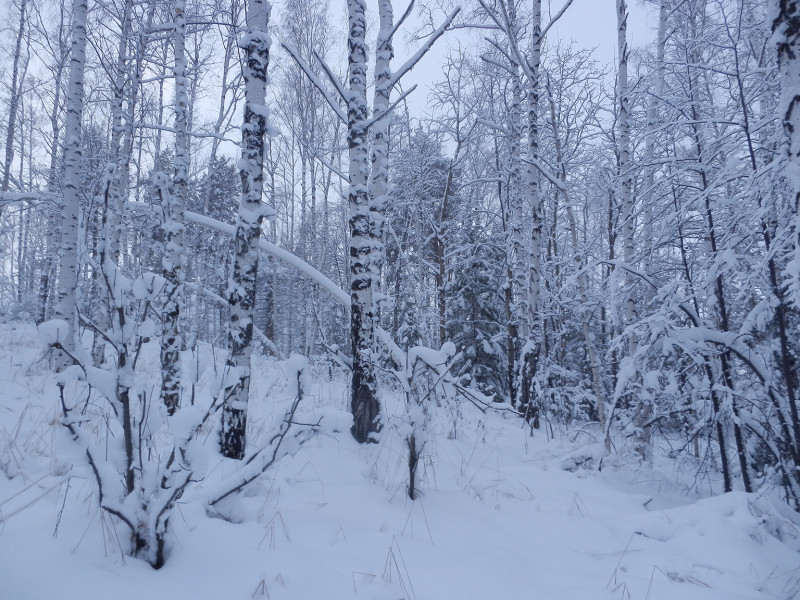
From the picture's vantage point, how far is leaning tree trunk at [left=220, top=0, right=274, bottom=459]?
3.41 m

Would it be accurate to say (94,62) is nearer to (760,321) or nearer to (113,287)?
(113,287)

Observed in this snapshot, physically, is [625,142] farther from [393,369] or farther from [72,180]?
[72,180]

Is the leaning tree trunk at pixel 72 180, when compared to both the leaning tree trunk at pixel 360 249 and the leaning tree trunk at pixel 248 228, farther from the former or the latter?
the leaning tree trunk at pixel 360 249


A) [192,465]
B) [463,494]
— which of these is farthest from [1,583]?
[463,494]

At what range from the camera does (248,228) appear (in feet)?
11.8

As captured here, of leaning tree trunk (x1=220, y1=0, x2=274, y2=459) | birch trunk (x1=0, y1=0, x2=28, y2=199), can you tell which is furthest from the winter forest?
birch trunk (x1=0, y1=0, x2=28, y2=199)

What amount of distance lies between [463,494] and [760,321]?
264cm

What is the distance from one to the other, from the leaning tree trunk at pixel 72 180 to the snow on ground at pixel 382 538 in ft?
10.7

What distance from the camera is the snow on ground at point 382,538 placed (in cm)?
178

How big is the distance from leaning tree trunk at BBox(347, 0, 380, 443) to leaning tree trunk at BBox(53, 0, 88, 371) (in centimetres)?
483

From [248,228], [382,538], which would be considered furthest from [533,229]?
[382,538]

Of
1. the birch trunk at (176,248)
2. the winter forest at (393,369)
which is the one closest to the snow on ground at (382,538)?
the winter forest at (393,369)

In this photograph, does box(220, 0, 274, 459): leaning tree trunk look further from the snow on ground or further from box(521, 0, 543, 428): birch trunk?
box(521, 0, 543, 428): birch trunk

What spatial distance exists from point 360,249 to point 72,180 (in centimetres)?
542
